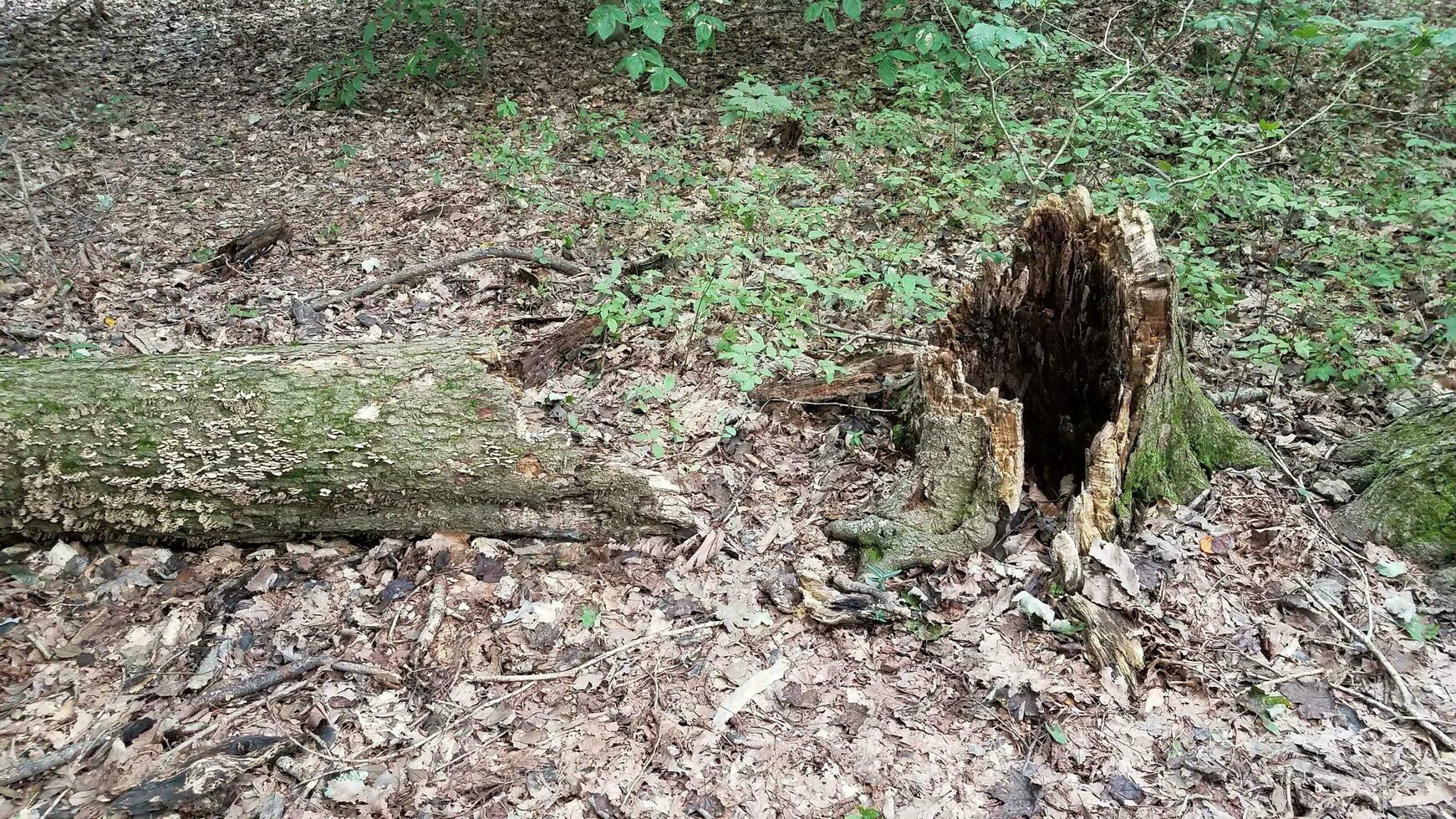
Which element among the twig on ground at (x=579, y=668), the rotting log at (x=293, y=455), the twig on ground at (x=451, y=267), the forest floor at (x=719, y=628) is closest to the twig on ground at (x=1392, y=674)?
the forest floor at (x=719, y=628)

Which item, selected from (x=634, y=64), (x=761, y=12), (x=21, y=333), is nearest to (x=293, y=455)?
(x=21, y=333)

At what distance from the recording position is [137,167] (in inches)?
283

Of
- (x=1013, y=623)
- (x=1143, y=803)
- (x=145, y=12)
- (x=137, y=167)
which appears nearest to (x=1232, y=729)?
(x=1143, y=803)

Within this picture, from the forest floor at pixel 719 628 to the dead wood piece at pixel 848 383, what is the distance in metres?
0.06

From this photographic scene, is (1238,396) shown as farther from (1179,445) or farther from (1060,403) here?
(1060,403)

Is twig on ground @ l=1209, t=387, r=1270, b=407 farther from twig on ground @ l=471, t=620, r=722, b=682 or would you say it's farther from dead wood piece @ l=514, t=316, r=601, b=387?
dead wood piece @ l=514, t=316, r=601, b=387

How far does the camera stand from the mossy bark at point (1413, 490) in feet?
10.1

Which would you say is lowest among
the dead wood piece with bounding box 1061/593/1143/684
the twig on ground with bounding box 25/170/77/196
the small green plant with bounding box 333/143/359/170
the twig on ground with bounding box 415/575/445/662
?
the twig on ground with bounding box 25/170/77/196

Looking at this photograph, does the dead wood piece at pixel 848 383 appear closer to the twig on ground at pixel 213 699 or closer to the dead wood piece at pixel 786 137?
the twig on ground at pixel 213 699

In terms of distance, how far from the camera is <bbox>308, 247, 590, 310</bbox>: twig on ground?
17.5 ft

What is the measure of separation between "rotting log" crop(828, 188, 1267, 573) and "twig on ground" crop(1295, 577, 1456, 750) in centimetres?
62

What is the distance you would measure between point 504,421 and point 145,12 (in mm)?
11927

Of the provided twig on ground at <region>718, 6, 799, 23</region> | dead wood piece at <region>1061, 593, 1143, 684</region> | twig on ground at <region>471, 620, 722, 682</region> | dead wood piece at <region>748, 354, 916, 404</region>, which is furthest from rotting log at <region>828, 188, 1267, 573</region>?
twig on ground at <region>718, 6, 799, 23</region>

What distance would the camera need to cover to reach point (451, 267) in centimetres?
554
